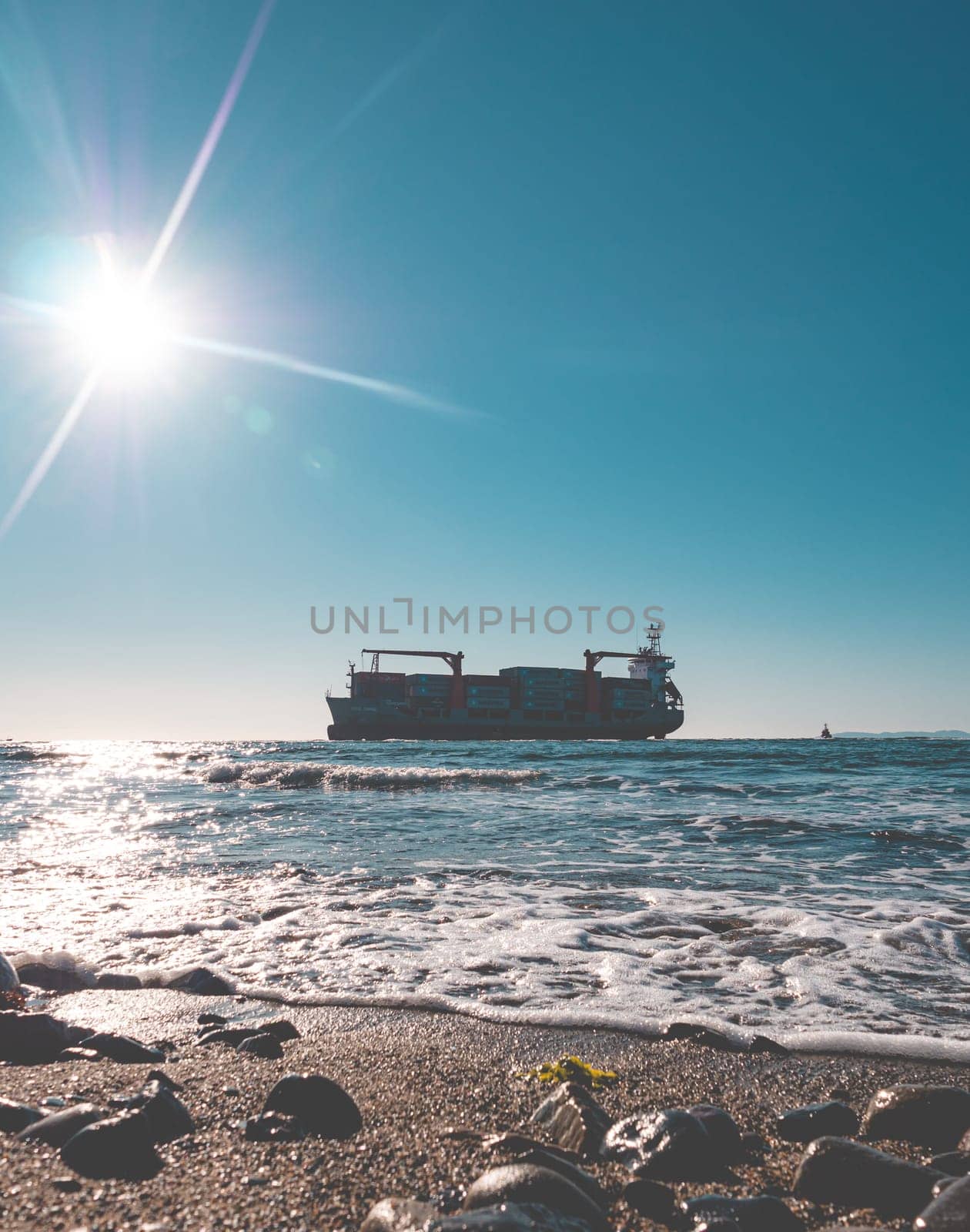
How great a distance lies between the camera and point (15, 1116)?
1981 mm

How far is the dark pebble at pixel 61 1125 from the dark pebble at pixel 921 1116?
2.20m

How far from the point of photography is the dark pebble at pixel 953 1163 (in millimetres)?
1860

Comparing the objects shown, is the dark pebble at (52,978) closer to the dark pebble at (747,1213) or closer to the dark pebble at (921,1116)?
the dark pebble at (747,1213)

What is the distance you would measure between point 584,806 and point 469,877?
6.14m

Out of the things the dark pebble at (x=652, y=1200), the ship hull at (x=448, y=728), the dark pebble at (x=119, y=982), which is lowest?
the ship hull at (x=448, y=728)

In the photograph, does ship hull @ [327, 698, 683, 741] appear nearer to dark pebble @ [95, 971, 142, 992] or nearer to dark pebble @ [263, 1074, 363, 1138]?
dark pebble @ [95, 971, 142, 992]

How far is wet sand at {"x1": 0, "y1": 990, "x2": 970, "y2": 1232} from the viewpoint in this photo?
1621 mm

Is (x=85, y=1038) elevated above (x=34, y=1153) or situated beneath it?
situated beneath

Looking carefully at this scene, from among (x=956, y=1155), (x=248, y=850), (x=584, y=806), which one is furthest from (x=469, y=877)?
(x=584, y=806)

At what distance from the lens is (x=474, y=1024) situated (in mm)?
3115

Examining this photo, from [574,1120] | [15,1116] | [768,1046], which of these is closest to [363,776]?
[768,1046]

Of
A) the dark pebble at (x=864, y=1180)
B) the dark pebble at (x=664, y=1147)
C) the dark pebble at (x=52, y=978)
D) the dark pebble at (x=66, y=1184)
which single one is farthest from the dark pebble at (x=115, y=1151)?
the dark pebble at (x=52, y=978)

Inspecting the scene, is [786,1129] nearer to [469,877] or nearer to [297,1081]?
[297,1081]

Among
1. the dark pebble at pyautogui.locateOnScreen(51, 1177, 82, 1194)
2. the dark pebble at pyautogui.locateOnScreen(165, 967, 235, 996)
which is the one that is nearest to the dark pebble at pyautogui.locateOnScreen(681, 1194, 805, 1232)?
the dark pebble at pyautogui.locateOnScreen(51, 1177, 82, 1194)
